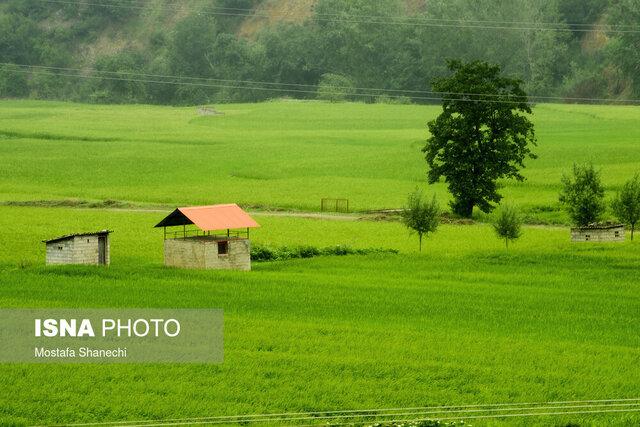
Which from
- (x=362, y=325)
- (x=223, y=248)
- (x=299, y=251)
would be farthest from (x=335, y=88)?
(x=362, y=325)

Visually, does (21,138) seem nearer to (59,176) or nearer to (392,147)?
(59,176)

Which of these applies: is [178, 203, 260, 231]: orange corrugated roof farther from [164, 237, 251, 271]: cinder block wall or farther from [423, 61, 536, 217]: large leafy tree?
[423, 61, 536, 217]: large leafy tree

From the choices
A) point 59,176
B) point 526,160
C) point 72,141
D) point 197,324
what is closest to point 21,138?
point 72,141

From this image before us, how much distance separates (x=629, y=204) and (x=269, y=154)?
50.2 meters

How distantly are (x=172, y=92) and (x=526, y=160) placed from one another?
99678 millimetres

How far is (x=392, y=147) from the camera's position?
364ft

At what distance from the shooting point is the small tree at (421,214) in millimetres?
60844

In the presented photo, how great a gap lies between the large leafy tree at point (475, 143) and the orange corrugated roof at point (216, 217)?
21.1m

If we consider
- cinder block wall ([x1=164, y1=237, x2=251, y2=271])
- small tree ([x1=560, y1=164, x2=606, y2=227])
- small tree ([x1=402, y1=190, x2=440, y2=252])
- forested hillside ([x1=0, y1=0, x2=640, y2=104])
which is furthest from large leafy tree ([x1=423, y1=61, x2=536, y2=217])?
forested hillside ([x1=0, y1=0, x2=640, y2=104])

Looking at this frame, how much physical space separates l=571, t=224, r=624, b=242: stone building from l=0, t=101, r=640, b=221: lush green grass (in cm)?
1255

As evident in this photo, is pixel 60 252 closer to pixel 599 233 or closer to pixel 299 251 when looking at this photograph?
pixel 299 251

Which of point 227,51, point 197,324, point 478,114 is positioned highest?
point 227,51

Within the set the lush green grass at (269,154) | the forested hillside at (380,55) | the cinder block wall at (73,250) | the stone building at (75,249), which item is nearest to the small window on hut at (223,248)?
the stone building at (75,249)

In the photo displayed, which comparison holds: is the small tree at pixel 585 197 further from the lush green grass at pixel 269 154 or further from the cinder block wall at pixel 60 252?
the cinder block wall at pixel 60 252
